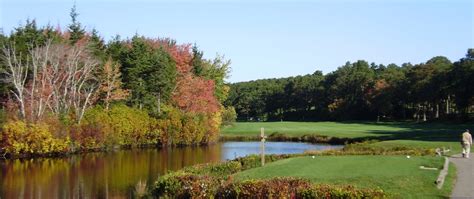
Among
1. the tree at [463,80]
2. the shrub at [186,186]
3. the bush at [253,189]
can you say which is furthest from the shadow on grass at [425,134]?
the bush at [253,189]

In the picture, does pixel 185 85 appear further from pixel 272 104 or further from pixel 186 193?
pixel 272 104

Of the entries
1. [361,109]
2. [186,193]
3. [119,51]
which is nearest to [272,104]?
[361,109]

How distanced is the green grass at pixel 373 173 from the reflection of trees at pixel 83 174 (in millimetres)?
8794

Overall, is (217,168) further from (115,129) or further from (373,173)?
(115,129)

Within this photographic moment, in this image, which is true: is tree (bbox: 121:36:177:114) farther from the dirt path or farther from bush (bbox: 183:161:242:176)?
the dirt path

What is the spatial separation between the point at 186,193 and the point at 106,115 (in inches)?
1698

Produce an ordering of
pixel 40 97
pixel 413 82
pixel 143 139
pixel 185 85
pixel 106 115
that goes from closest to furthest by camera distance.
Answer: pixel 40 97 → pixel 106 115 → pixel 143 139 → pixel 185 85 → pixel 413 82

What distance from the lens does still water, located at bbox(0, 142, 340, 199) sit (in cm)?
2905

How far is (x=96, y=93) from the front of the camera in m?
65.5

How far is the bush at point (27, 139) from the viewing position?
5022 centimetres

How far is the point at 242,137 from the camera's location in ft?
274

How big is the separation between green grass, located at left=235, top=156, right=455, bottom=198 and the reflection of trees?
8794mm

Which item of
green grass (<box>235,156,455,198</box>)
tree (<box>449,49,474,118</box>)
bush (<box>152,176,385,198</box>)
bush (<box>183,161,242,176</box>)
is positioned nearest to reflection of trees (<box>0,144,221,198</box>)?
bush (<box>183,161,242,176</box>)

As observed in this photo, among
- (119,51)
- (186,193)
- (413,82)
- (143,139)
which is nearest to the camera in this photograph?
(186,193)
